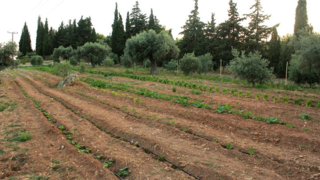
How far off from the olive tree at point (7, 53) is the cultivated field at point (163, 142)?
12.7 meters

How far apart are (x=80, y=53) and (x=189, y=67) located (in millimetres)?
23967

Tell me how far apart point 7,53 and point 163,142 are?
789 inches

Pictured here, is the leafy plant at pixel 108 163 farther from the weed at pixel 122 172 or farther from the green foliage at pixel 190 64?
the green foliage at pixel 190 64

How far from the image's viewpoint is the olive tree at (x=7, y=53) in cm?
2106

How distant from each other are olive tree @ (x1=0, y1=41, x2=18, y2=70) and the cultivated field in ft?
41.6

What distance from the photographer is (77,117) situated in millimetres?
9625

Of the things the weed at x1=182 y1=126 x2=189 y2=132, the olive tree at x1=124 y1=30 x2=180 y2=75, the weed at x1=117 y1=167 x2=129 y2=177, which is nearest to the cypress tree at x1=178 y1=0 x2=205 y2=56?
the olive tree at x1=124 y1=30 x2=180 y2=75

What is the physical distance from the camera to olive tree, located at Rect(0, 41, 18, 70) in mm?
21062

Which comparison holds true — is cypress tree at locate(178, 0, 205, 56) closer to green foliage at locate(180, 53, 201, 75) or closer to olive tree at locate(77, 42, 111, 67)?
olive tree at locate(77, 42, 111, 67)

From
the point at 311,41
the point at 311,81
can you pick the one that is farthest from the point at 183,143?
the point at 311,81

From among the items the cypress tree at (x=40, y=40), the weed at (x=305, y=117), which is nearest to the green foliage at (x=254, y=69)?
the weed at (x=305, y=117)

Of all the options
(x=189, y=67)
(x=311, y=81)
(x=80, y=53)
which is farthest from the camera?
(x=80, y=53)

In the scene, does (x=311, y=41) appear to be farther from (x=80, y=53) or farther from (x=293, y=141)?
(x=80, y=53)

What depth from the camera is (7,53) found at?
21.3 m
